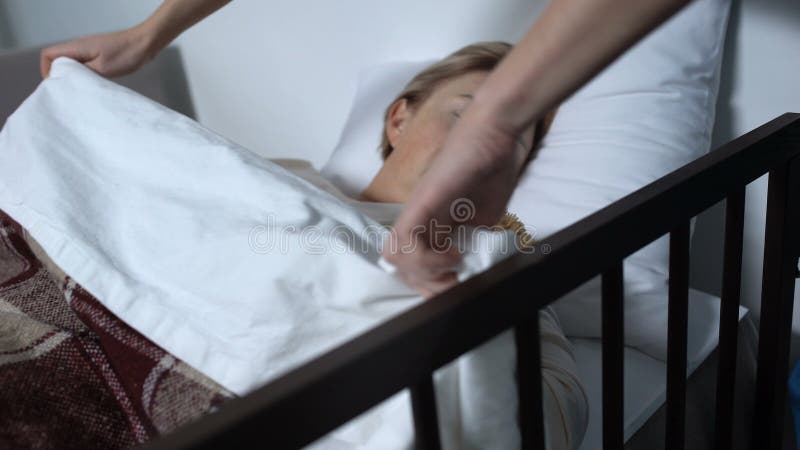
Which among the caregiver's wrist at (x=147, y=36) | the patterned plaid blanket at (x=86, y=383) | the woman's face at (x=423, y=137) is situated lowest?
the patterned plaid blanket at (x=86, y=383)

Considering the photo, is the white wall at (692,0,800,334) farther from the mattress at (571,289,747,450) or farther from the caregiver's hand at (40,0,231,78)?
the caregiver's hand at (40,0,231,78)

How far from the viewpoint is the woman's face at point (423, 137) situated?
3.51ft

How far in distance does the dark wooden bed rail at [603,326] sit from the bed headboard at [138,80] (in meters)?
1.77

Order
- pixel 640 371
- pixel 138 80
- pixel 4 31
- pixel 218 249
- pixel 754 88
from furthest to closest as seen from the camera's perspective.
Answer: pixel 4 31, pixel 138 80, pixel 754 88, pixel 640 371, pixel 218 249

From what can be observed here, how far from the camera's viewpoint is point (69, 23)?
2412mm

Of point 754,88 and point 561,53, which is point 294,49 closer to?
point 754,88

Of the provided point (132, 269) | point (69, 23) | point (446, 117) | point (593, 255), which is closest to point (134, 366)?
point (132, 269)

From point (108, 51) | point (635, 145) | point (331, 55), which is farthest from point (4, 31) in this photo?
point (635, 145)

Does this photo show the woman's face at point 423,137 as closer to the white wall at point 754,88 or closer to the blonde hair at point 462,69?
the blonde hair at point 462,69

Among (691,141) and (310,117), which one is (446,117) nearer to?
(691,141)

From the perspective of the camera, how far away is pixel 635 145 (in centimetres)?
101

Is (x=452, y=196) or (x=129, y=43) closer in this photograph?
(x=452, y=196)

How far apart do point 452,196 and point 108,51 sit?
0.84 m

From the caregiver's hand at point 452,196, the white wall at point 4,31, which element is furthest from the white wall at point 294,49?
the caregiver's hand at point 452,196
